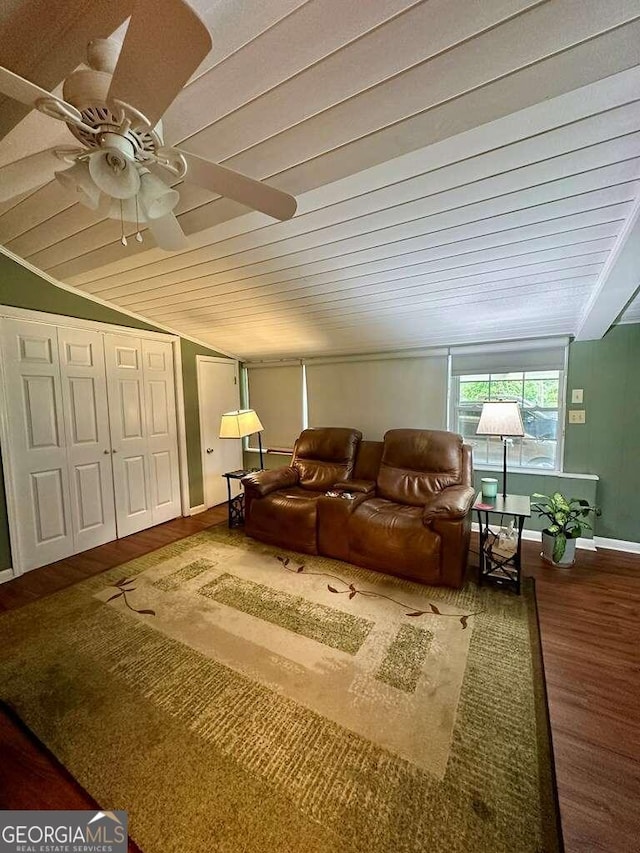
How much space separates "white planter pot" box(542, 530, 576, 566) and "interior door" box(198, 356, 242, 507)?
3463mm

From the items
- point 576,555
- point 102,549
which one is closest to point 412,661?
point 576,555

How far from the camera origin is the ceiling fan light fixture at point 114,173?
37.8 inches

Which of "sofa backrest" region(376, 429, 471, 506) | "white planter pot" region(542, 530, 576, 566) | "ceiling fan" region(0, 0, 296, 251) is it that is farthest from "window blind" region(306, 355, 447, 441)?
"ceiling fan" region(0, 0, 296, 251)

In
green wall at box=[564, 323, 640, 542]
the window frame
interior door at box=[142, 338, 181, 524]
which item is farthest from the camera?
interior door at box=[142, 338, 181, 524]

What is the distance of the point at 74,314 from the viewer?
2.93 meters

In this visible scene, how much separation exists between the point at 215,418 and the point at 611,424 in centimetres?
415

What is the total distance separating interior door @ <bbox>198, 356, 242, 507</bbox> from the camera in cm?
416

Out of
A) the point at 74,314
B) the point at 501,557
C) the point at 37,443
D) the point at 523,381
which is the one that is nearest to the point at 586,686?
the point at 501,557

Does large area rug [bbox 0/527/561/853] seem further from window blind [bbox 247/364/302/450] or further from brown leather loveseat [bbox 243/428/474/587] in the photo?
window blind [bbox 247/364/302/450]

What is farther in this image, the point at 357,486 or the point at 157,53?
the point at 357,486

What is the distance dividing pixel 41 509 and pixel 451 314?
3714 millimetres

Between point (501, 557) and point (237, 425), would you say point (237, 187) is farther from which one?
point (501, 557)

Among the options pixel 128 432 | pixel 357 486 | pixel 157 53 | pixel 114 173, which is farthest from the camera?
pixel 128 432

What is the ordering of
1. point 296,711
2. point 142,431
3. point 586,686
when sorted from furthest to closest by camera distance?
1. point 142,431
2. point 586,686
3. point 296,711
